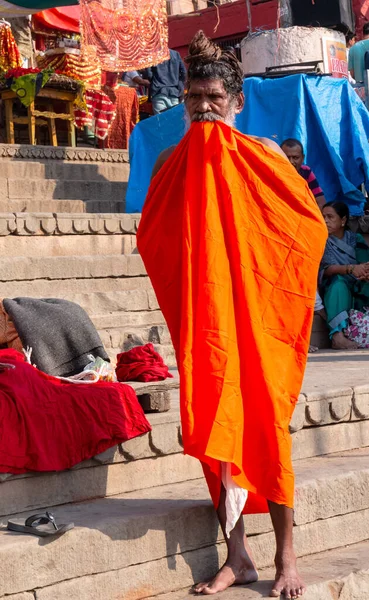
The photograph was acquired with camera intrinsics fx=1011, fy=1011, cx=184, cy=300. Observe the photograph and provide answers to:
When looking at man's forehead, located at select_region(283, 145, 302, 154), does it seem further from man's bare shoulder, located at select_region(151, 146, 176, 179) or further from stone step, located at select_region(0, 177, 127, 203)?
man's bare shoulder, located at select_region(151, 146, 176, 179)


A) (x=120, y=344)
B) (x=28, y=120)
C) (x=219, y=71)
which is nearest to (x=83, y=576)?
(x=219, y=71)

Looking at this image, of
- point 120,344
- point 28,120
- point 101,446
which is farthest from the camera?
point 28,120

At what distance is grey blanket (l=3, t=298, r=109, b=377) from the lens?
14.9ft

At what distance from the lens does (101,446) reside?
12.7ft

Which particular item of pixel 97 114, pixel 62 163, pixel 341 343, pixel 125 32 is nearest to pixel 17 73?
pixel 97 114

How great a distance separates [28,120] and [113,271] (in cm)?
452

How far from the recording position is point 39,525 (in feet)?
11.0

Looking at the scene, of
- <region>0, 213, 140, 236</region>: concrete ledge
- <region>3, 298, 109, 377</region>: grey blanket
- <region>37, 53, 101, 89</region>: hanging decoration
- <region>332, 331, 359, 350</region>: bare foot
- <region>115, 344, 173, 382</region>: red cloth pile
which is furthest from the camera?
<region>37, 53, 101, 89</region>: hanging decoration

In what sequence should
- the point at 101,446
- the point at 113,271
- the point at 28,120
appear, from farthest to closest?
the point at 28,120, the point at 113,271, the point at 101,446

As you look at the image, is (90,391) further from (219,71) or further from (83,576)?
(219,71)

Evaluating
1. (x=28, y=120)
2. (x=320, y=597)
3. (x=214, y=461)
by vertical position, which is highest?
(x=28, y=120)

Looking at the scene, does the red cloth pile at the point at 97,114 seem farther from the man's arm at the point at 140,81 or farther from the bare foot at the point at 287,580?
the bare foot at the point at 287,580

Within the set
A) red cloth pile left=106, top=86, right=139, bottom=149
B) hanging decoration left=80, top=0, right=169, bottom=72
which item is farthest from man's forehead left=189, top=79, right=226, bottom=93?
red cloth pile left=106, top=86, right=139, bottom=149

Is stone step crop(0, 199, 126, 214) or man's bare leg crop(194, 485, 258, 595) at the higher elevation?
stone step crop(0, 199, 126, 214)
